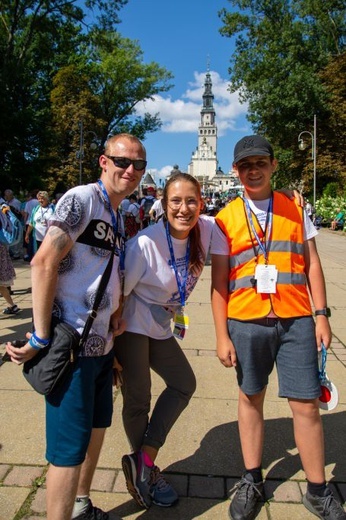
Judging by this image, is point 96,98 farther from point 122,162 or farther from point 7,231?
point 122,162

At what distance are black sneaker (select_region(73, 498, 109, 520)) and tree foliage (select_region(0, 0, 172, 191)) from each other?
73.8 feet

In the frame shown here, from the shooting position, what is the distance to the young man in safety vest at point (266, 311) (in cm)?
236

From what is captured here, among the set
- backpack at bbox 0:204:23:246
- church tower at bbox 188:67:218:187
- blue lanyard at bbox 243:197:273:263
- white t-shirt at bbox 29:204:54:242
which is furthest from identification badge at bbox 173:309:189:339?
church tower at bbox 188:67:218:187

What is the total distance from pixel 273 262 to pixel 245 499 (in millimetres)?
1227

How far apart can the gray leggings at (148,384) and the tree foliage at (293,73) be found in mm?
32028

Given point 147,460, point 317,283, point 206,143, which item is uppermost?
point 206,143

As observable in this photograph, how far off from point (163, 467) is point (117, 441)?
42 centimetres

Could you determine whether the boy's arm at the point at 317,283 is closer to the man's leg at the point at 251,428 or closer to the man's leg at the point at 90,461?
the man's leg at the point at 251,428

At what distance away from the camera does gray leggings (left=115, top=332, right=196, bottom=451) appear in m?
2.43

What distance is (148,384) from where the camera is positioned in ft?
8.05

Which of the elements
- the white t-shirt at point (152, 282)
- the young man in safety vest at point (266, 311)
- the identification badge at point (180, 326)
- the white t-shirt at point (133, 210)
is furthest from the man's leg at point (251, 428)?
the white t-shirt at point (133, 210)

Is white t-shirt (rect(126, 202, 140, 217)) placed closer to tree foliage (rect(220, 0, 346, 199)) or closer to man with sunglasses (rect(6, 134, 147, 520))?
man with sunglasses (rect(6, 134, 147, 520))

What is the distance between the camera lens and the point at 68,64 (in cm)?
3591

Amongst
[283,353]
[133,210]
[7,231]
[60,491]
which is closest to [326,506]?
[283,353]
